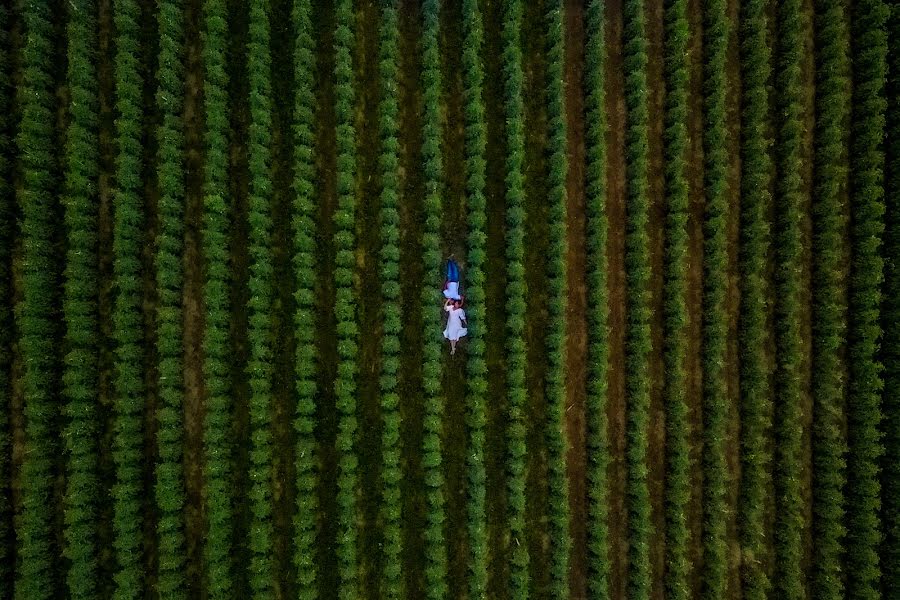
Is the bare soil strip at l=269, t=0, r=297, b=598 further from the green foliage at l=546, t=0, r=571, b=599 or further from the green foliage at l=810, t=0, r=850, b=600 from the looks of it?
the green foliage at l=810, t=0, r=850, b=600

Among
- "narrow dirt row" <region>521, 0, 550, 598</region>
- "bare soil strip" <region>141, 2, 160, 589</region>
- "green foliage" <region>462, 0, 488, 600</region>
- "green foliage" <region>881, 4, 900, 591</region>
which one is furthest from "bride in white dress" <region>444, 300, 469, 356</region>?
"green foliage" <region>881, 4, 900, 591</region>

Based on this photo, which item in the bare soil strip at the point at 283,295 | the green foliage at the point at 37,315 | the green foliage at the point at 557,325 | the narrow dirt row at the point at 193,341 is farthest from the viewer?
the green foliage at the point at 557,325

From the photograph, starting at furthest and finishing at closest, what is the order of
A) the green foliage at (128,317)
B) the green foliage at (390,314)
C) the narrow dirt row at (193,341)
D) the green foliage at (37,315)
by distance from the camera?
the narrow dirt row at (193,341) < the green foliage at (390,314) < the green foliage at (128,317) < the green foliage at (37,315)

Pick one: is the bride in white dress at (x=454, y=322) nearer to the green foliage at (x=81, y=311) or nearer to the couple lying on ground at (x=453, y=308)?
the couple lying on ground at (x=453, y=308)

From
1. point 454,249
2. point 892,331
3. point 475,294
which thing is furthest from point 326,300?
point 892,331

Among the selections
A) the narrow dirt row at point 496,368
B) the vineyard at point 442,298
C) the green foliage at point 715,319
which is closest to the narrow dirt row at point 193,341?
the vineyard at point 442,298

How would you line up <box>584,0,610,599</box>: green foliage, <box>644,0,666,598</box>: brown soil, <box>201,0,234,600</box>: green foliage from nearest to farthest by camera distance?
<box>201,0,234,600</box>: green foliage, <box>584,0,610,599</box>: green foliage, <box>644,0,666,598</box>: brown soil

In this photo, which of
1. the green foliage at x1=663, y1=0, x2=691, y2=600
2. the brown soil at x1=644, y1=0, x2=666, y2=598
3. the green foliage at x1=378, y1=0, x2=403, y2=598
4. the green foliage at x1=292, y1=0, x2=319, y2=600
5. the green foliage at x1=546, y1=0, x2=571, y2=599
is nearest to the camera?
the green foliage at x1=292, y1=0, x2=319, y2=600
